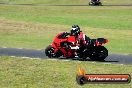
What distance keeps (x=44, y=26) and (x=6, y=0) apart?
200ft

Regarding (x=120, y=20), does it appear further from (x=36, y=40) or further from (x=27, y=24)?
(x=36, y=40)

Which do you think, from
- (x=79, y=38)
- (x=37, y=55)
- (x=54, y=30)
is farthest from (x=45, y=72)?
(x=54, y=30)

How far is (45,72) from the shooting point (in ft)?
65.2

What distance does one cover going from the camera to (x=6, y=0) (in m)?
104

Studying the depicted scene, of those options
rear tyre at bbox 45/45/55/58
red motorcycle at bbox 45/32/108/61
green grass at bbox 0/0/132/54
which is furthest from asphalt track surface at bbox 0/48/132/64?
green grass at bbox 0/0/132/54

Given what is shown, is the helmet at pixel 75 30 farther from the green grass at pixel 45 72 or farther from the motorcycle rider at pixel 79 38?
the green grass at pixel 45 72

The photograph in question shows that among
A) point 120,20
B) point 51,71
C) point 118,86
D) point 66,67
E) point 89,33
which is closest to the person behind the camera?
point 118,86

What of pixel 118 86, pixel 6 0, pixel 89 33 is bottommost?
pixel 6 0

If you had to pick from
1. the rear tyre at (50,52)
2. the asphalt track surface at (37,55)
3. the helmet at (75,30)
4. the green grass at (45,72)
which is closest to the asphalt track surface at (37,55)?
the asphalt track surface at (37,55)

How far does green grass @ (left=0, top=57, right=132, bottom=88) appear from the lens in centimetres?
1712

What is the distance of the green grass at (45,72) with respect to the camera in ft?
56.2

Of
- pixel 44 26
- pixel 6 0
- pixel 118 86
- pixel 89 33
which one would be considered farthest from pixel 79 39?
pixel 6 0

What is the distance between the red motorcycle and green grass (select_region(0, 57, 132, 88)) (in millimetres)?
1366

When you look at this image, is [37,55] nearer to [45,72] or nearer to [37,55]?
[37,55]
